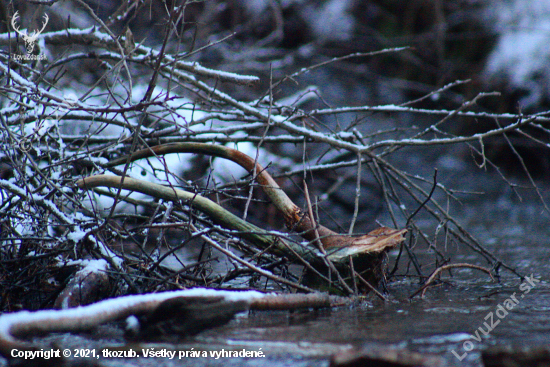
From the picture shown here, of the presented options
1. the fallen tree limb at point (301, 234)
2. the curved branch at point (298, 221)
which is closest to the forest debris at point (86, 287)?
the fallen tree limb at point (301, 234)

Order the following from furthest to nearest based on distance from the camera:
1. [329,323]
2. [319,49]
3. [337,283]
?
[319,49]
[337,283]
[329,323]

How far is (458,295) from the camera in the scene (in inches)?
115

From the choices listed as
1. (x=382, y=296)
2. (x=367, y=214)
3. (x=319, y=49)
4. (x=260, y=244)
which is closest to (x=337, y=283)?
(x=382, y=296)

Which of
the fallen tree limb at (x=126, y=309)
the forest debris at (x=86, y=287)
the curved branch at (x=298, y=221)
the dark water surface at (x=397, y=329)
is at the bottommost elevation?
the dark water surface at (x=397, y=329)

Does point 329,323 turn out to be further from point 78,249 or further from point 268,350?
point 78,249

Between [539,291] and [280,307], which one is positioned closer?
[280,307]

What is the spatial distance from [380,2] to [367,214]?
5283 millimetres

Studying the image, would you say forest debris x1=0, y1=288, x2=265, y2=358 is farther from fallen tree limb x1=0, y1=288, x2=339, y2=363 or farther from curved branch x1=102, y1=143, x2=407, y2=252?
curved branch x1=102, y1=143, x2=407, y2=252

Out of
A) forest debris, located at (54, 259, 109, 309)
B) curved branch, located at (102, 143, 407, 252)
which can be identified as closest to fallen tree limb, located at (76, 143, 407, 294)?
curved branch, located at (102, 143, 407, 252)

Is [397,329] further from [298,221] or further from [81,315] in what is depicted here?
[81,315]

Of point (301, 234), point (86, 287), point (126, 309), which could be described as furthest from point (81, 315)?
point (301, 234)

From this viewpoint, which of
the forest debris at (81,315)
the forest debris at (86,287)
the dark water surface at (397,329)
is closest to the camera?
the forest debris at (81,315)

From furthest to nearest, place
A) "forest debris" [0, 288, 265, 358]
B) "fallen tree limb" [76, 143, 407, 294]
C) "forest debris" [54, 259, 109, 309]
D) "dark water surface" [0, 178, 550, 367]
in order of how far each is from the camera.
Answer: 1. "fallen tree limb" [76, 143, 407, 294]
2. "forest debris" [54, 259, 109, 309]
3. "dark water surface" [0, 178, 550, 367]
4. "forest debris" [0, 288, 265, 358]

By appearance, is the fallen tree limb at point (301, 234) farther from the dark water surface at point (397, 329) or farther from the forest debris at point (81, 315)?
the forest debris at point (81, 315)
